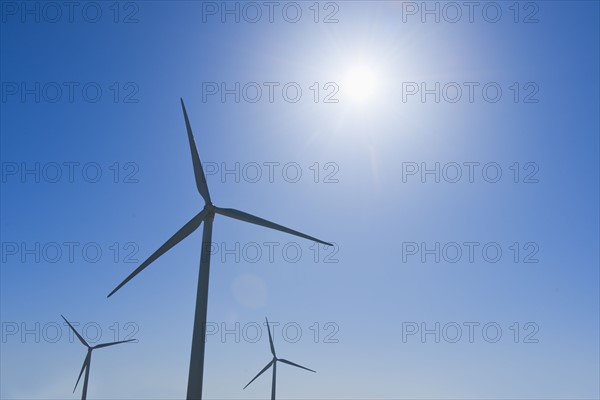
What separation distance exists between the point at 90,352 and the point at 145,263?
44.8 m

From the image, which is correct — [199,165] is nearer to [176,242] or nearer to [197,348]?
[176,242]

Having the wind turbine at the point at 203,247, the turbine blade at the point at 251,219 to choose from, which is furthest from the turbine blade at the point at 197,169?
the turbine blade at the point at 251,219

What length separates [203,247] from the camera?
29.6 m

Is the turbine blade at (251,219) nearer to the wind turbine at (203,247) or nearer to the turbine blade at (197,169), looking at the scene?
the wind turbine at (203,247)

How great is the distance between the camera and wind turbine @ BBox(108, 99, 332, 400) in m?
25.5

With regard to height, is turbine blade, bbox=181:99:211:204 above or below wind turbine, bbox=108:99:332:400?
above

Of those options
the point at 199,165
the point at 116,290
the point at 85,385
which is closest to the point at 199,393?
the point at 116,290

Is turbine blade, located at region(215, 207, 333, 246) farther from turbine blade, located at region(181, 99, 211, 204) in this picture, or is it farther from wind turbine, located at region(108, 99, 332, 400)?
turbine blade, located at region(181, 99, 211, 204)

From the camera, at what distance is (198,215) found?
111 feet

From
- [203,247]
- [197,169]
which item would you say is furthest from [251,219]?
[203,247]

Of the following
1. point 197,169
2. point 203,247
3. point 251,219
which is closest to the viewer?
point 203,247

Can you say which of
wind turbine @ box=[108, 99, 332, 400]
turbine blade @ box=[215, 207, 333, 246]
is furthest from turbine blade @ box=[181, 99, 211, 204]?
turbine blade @ box=[215, 207, 333, 246]

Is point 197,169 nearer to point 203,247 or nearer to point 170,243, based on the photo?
point 170,243

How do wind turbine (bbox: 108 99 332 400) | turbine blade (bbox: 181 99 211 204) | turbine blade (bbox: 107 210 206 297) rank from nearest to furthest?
wind turbine (bbox: 108 99 332 400) → turbine blade (bbox: 107 210 206 297) → turbine blade (bbox: 181 99 211 204)
